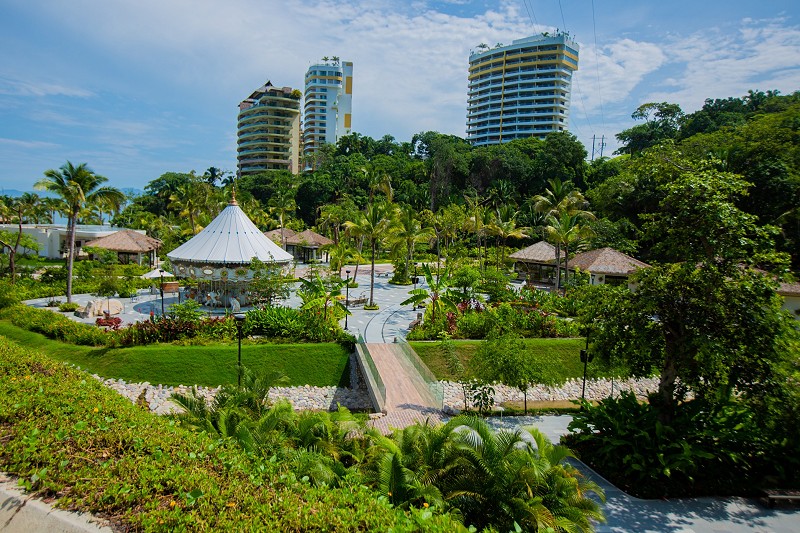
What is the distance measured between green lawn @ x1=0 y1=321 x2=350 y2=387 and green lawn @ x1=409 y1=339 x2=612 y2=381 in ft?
10.1

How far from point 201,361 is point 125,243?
87.6ft

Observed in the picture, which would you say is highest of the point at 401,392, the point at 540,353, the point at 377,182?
the point at 377,182

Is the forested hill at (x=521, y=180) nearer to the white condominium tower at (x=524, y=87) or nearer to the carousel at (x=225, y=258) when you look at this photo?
the carousel at (x=225, y=258)

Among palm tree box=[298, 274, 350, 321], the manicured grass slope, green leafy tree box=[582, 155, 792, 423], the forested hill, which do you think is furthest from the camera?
the forested hill

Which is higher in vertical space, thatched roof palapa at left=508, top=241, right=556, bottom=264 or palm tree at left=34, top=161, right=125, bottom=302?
palm tree at left=34, top=161, right=125, bottom=302

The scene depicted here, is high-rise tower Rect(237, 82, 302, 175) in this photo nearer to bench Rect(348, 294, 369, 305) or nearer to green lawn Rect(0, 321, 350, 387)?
bench Rect(348, 294, 369, 305)

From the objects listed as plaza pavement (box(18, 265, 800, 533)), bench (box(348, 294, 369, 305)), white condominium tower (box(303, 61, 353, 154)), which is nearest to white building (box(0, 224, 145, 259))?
bench (box(348, 294, 369, 305))

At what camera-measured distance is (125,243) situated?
127ft

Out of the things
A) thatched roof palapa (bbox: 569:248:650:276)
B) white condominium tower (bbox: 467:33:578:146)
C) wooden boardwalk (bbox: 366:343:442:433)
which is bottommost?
wooden boardwalk (bbox: 366:343:442:433)

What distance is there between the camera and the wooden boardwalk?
13312 millimetres

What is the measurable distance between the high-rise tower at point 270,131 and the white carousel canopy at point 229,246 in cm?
7048

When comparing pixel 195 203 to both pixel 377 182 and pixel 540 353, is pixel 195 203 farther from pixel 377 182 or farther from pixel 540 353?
pixel 540 353

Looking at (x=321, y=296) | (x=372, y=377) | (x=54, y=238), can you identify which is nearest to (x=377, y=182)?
(x=54, y=238)

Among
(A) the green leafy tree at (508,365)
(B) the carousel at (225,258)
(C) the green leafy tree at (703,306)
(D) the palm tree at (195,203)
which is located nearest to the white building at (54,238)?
(D) the palm tree at (195,203)
